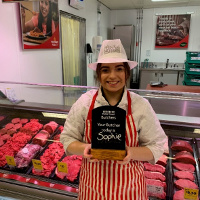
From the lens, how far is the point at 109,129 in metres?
1.07

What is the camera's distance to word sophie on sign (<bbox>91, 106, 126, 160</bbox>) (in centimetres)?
104

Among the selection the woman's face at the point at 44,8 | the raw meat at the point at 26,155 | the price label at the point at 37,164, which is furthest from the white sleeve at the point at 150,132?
the woman's face at the point at 44,8

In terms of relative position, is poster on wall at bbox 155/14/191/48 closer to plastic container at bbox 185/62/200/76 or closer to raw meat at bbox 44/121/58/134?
plastic container at bbox 185/62/200/76

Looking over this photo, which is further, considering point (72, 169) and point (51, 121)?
point (51, 121)

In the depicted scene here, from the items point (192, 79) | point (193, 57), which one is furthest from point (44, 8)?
point (192, 79)

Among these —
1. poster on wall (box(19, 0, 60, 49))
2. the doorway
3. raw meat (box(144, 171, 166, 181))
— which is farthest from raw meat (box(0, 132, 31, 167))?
the doorway

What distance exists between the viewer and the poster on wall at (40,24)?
3791mm

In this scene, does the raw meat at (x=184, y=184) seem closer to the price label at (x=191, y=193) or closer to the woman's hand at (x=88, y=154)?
the price label at (x=191, y=193)

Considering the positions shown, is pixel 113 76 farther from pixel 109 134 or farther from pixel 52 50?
pixel 52 50

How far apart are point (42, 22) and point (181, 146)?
11.2 ft

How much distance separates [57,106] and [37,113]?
11.9 inches

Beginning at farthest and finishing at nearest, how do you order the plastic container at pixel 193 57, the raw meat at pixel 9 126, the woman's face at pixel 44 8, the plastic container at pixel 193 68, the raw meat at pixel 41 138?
the plastic container at pixel 193 68, the plastic container at pixel 193 57, the woman's face at pixel 44 8, the raw meat at pixel 9 126, the raw meat at pixel 41 138

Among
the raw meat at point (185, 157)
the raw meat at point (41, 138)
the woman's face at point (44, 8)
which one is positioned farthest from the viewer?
the woman's face at point (44, 8)

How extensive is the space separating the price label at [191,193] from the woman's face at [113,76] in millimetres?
1070
